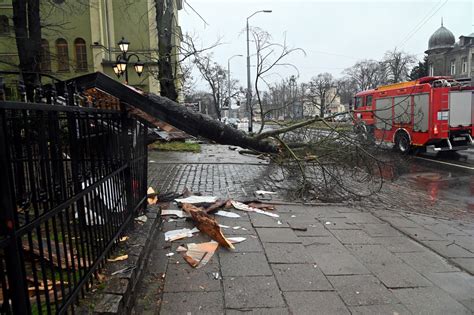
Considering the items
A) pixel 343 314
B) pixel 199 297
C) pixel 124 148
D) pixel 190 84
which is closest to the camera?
Result: pixel 343 314

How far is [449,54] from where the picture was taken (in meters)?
49.8

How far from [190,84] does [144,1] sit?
26.6 feet

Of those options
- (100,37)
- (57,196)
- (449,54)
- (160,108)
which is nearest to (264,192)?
(160,108)

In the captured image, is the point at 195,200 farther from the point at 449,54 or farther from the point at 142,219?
the point at 449,54

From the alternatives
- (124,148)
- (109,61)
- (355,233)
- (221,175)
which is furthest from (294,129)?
(109,61)

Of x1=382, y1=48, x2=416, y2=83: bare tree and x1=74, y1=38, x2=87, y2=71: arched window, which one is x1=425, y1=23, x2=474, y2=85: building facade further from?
x1=74, y1=38, x2=87, y2=71: arched window

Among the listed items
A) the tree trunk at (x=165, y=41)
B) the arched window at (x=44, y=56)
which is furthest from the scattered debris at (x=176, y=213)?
the tree trunk at (x=165, y=41)

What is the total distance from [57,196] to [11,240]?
627 millimetres

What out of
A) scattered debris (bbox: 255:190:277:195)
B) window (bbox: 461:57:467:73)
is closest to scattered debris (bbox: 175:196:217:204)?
scattered debris (bbox: 255:190:277:195)

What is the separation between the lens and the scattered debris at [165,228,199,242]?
4586 millimetres

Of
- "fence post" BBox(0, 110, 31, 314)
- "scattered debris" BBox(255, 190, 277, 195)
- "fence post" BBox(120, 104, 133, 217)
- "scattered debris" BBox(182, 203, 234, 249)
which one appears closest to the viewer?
"fence post" BBox(0, 110, 31, 314)

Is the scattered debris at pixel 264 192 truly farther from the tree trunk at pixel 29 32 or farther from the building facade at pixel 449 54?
the building facade at pixel 449 54

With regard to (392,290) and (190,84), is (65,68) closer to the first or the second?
(190,84)

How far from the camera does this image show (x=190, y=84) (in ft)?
107
